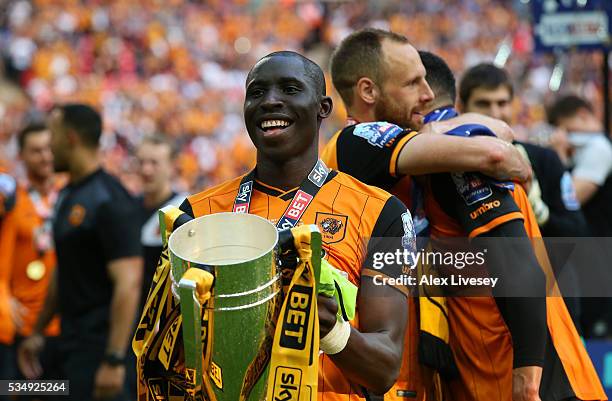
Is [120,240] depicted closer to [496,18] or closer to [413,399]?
[413,399]

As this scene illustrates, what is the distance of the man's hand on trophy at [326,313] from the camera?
256cm

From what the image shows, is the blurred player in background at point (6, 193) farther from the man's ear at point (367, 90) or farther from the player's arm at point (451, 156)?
the player's arm at point (451, 156)

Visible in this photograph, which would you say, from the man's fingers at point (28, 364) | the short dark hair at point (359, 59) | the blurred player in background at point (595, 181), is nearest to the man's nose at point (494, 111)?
the short dark hair at point (359, 59)

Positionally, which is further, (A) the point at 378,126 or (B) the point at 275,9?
(B) the point at 275,9

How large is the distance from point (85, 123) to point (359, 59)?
275 centimetres

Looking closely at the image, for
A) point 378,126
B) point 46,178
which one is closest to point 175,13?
point 46,178

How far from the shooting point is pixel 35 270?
298 inches

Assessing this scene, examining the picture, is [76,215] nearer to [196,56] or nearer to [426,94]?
[426,94]

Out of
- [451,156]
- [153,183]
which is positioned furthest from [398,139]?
[153,183]

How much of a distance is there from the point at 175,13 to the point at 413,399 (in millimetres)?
24089

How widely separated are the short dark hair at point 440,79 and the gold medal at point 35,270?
4207 mm

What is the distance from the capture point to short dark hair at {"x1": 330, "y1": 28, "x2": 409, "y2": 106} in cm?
394

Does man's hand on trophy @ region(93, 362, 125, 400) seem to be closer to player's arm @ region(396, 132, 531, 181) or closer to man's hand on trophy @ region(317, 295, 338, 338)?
player's arm @ region(396, 132, 531, 181)

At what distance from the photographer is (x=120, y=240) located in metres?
6.01
